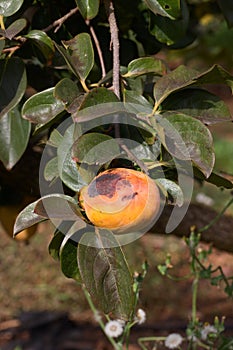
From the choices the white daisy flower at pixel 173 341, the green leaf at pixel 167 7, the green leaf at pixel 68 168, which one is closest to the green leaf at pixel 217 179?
the green leaf at pixel 68 168

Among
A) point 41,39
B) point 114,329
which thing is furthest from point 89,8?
point 114,329

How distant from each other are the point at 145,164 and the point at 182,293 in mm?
2087

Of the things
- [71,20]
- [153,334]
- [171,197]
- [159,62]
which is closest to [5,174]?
[71,20]

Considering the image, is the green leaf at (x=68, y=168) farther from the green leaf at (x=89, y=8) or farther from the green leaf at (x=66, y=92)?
the green leaf at (x=89, y=8)

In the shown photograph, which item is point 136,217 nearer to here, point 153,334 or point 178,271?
point 153,334

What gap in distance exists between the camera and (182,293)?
2.79 meters

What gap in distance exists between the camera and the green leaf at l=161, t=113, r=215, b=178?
2.43 ft

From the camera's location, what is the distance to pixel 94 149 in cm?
74

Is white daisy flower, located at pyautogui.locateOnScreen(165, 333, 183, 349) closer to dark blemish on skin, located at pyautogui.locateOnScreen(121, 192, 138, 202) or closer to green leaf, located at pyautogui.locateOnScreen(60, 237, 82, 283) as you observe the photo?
green leaf, located at pyautogui.locateOnScreen(60, 237, 82, 283)

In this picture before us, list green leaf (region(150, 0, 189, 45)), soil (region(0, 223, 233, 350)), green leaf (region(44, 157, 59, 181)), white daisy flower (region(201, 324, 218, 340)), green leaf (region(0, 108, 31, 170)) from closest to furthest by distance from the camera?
1. green leaf (region(44, 157, 59, 181))
2. green leaf (region(0, 108, 31, 170))
3. green leaf (region(150, 0, 189, 45))
4. white daisy flower (region(201, 324, 218, 340))
5. soil (region(0, 223, 233, 350))

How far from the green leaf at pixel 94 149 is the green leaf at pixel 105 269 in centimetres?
8

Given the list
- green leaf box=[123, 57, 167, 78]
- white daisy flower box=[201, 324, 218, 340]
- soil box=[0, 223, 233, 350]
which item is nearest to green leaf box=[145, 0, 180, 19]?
green leaf box=[123, 57, 167, 78]

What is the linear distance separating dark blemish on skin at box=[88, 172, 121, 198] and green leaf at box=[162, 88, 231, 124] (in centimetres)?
15

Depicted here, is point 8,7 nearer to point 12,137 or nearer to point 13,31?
point 13,31
